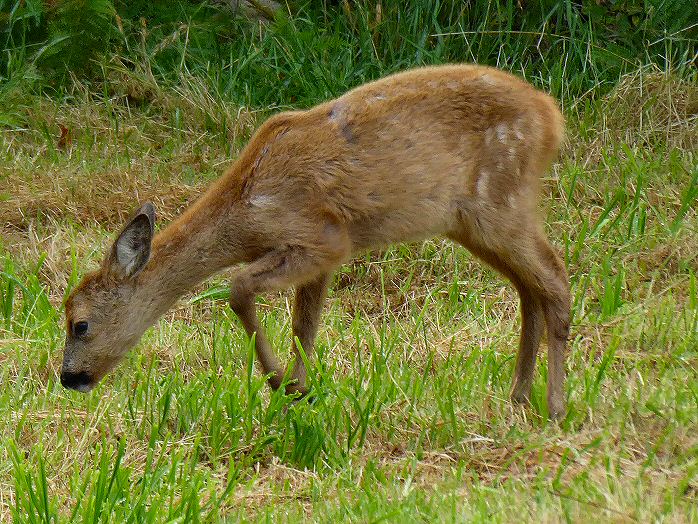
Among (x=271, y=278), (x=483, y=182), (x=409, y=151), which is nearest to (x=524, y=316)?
(x=483, y=182)

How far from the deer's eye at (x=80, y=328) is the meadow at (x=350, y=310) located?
0.29 meters

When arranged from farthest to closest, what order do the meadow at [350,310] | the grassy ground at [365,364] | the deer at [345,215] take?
the deer at [345,215]
the meadow at [350,310]
the grassy ground at [365,364]

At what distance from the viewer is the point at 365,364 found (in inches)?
243

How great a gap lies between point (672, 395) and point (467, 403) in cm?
85

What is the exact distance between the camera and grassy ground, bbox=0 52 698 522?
4.79 m

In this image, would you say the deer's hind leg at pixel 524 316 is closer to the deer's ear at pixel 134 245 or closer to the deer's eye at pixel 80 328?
the deer's ear at pixel 134 245

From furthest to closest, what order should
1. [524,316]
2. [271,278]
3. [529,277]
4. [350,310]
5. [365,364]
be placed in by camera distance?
[350,310] < [524,316] < [529,277] < [365,364] < [271,278]

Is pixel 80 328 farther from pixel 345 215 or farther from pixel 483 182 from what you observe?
pixel 483 182

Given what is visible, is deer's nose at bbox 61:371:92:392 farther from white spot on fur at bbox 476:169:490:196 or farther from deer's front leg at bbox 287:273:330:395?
white spot on fur at bbox 476:169:490:196

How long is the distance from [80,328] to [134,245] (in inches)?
18.2

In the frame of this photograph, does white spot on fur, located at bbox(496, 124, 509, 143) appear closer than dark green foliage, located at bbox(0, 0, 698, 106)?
Yes

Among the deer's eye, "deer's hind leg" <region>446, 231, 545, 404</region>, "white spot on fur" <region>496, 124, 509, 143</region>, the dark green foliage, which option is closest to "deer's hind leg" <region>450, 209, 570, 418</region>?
"deer's hind leg" <region>446, 231, 545, 404</region>

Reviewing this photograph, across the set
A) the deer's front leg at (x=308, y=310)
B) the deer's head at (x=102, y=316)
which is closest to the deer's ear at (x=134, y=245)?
the deer's head at (x=102, y=316)

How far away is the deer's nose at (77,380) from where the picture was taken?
6.03 metres
